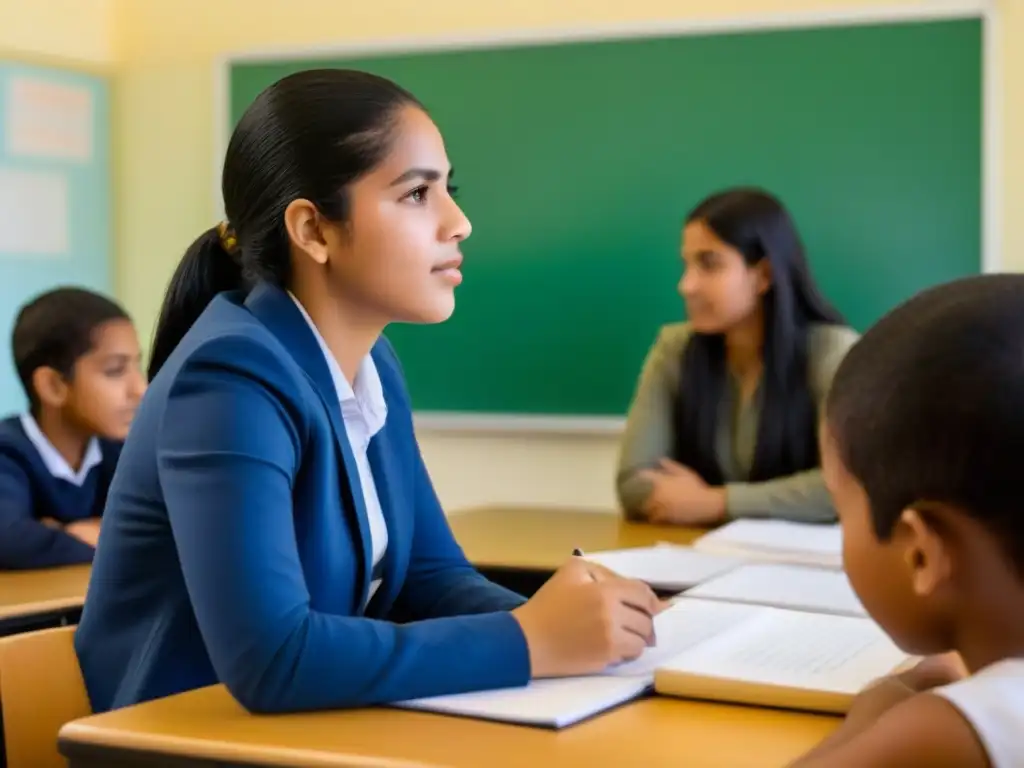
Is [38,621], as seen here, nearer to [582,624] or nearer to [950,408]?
[582,624]

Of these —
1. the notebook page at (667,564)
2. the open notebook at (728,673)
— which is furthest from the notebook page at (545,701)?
the notebook page at (667,564)

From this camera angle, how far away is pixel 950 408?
35.4 inches

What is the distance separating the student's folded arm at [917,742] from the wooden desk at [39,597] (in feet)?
4.61

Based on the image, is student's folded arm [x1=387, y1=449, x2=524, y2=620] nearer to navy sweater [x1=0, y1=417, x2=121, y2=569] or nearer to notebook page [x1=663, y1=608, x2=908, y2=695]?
notebook page [x1=663, y1=608, x2=908, y2=695]

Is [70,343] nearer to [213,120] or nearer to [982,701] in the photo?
[213,120]

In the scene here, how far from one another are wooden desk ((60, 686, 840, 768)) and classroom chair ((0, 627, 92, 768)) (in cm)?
32

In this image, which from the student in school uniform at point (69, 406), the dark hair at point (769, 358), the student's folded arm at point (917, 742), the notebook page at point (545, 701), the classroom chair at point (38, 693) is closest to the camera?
the student's folded arm at point (917, 742)

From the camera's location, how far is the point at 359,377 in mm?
1641

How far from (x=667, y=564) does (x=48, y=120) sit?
2652 millimetres

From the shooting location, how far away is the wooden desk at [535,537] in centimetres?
244

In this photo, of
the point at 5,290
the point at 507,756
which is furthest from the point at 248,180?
the point at 5,290

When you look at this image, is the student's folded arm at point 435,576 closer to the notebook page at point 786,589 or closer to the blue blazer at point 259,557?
the blue blazer at point 259,557

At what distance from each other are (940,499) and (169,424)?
740 mm

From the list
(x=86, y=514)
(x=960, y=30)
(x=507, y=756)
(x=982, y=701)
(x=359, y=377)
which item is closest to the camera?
(x=982, y=701)
